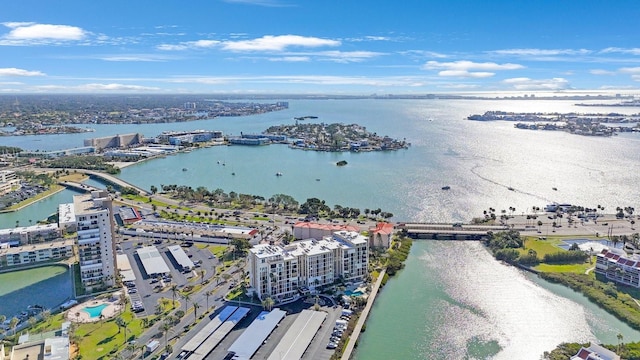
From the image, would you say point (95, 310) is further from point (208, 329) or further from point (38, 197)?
point (38, 197)

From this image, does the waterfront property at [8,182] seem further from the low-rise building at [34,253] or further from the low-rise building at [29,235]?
the low-rise building at [34,253]

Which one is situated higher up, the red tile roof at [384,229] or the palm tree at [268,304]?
the red tile roof at [384,229]

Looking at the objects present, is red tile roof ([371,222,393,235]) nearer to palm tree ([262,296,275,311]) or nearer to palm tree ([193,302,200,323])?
palm tree ([262,296,275,311])

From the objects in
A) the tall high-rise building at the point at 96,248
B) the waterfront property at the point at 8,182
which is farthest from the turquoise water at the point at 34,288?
the waterfront property at the point at 8,182

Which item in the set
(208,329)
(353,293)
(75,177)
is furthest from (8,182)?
(353,293)

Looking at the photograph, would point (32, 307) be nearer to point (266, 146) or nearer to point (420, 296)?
point (420, 296)
